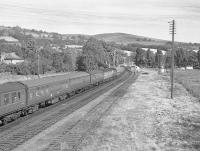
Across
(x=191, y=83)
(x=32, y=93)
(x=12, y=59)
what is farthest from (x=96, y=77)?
(x=12, y=59)

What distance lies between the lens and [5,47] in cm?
15150

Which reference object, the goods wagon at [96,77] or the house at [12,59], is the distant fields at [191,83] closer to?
the goods wagon at [96,77]

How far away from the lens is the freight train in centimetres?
2677

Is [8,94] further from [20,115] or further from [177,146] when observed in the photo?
[177,146]

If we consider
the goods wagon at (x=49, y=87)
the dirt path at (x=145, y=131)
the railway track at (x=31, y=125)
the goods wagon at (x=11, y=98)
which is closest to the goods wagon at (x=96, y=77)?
the goods wagon at (x=49, y=87)

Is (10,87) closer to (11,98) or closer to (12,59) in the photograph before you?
(11,98)

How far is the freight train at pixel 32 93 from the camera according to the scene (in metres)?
26.8

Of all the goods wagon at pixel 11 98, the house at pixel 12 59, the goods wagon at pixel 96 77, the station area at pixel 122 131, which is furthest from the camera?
the house at pixel 12 59

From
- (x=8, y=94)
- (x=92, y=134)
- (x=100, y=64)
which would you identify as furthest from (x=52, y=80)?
(x=100, y=64)

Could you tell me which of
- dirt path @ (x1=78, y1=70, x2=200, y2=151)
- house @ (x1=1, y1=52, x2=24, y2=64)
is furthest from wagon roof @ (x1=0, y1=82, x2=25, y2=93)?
house @ (x1=1, y1=52, x2=24, y2=64)

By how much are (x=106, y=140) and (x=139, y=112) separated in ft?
45.5

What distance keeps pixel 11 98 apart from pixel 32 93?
5.15 meters

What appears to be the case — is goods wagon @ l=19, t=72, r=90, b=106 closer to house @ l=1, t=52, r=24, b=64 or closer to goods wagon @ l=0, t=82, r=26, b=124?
goods wagon @ l=0, t=82, r=26, b=124

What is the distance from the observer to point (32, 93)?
107 feet
